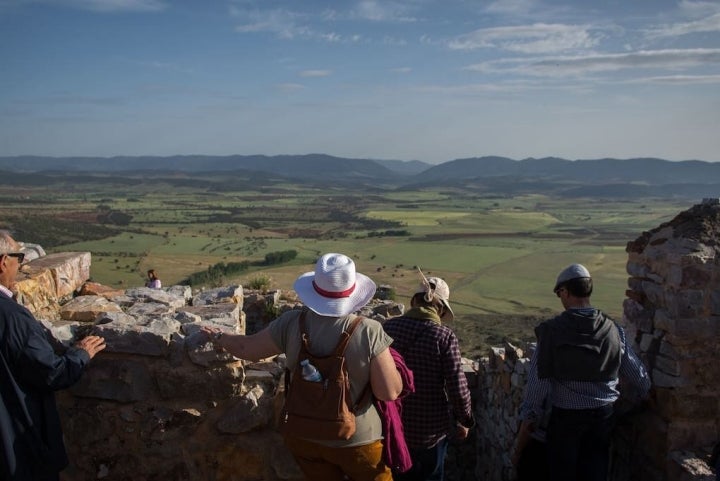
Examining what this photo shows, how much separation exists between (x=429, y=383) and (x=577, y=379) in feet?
2.94

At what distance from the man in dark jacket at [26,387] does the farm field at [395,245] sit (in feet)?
33.2

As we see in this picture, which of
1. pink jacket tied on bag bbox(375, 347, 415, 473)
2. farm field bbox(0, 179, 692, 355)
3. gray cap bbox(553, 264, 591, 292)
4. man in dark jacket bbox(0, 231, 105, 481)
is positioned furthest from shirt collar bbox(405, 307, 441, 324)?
farm field bbox(0, 179, 692, 355)

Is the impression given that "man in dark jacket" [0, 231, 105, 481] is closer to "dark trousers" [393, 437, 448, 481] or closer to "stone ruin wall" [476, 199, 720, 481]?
"dark trousers" [393, 437, 448, 481]

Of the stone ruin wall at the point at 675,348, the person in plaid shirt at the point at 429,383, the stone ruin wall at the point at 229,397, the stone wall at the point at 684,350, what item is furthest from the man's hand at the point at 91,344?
the stone wall at the point at 684,350

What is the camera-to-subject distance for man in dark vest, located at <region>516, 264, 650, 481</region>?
3555 mm

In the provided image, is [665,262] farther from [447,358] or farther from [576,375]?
[447,358]

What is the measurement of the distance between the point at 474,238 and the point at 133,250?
3603 centimetres

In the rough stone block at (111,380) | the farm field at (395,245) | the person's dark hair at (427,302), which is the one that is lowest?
the farm field at (395,245)

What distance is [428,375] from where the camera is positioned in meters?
3.80

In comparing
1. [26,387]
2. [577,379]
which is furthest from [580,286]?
[26,387]

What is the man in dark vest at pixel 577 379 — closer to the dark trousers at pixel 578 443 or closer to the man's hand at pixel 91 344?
the dark trousers at pixel 578 443

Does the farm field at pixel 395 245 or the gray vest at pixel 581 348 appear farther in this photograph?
the farm field at pixel 395 245

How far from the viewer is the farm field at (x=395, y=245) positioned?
1256 inches

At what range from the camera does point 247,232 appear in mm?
70250
